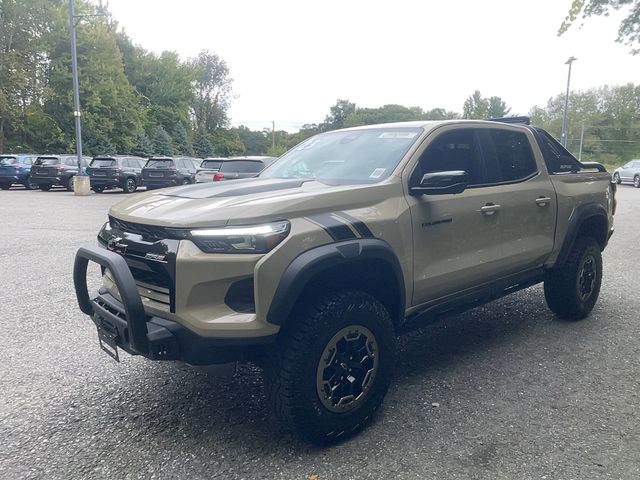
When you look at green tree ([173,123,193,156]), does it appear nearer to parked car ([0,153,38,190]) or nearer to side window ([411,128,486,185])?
parked car ([0,153,38,190])

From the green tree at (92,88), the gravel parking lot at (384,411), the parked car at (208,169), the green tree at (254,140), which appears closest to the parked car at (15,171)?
the parked car at (208,169)

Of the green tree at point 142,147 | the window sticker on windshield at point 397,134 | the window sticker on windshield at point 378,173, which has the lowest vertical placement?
the window sticker on windshield at point 378,173

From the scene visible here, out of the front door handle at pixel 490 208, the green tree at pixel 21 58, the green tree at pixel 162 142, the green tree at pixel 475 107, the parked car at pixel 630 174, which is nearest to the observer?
the front door handle at pixel 490 208

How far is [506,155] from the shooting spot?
4.30m

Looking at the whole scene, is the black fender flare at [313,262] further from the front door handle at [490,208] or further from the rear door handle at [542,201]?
the rear door handle at [542,201]

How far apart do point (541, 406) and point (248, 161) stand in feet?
37.5

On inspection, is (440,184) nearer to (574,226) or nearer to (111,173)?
(574,226)

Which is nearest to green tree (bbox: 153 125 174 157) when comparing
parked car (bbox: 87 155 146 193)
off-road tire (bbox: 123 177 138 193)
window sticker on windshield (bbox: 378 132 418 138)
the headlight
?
off-road tire (bbox: 123 177 138 193)

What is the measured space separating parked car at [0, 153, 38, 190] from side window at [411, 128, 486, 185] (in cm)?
2287

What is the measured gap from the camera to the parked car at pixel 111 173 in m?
21.9

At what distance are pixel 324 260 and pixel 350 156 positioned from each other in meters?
1.33

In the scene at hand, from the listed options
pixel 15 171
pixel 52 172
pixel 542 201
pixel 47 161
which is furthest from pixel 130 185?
pixel 542 201

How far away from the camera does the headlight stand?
2570mm

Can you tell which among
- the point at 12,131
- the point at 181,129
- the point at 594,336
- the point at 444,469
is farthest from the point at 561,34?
the point at 181,129
